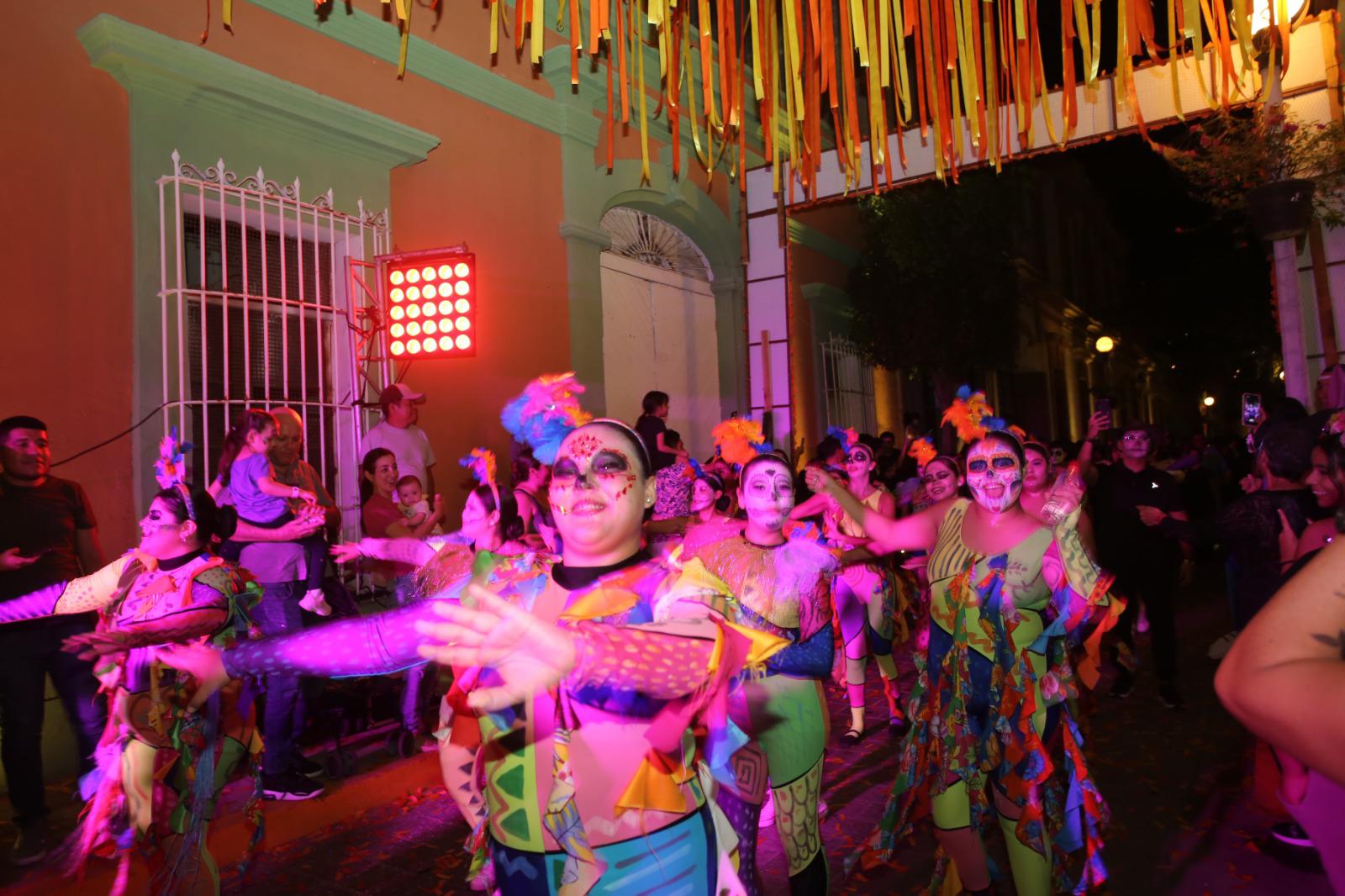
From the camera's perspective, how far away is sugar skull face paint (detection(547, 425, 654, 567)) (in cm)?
240

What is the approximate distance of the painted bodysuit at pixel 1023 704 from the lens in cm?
363

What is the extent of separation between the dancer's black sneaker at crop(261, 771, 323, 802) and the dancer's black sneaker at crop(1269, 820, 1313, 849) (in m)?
5.10

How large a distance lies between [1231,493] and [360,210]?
14938 mm

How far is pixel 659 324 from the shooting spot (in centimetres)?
1229

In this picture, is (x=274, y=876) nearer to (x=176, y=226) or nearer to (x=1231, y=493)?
(x=176, y=226)

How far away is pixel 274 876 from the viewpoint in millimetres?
4602

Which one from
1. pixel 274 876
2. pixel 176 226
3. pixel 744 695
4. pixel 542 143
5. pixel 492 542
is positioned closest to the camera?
pixel 744 695

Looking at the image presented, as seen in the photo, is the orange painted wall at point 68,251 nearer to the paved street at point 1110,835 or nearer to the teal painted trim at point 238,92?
the teal painted trim at point 238,92

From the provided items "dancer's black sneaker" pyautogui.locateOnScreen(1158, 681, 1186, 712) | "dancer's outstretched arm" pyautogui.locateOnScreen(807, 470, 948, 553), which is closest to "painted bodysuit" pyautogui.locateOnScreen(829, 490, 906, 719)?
"dancer's outstretched arm" pyautogui.locateOnScreen(807, 470, 948, 553)

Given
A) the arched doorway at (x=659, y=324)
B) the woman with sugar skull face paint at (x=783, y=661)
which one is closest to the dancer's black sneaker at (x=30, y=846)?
the woman with sugar skull face paint at (x=783, y=661)

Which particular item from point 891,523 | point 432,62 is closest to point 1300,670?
point 891,523

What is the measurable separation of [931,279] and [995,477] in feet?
39.1

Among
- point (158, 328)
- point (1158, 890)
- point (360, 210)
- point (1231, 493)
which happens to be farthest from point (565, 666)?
point (1231, 493)

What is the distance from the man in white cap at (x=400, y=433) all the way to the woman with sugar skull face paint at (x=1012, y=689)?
482cm
